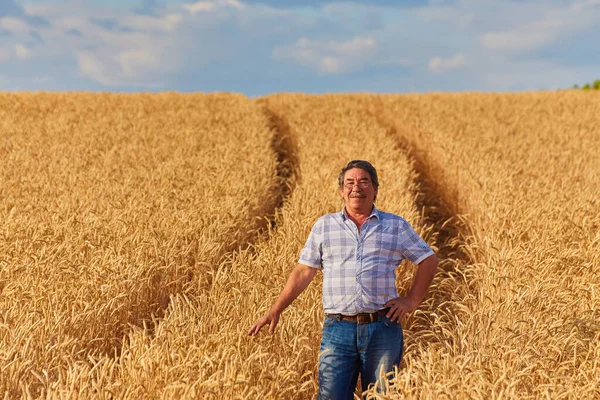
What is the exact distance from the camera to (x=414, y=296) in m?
3.38

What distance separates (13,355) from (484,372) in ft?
9.13

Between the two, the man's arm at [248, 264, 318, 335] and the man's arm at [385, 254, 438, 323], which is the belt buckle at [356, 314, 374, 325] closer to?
the man's arm at [385, 254, 438, 323]

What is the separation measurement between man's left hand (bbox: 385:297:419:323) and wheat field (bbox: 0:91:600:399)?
0.98 ft

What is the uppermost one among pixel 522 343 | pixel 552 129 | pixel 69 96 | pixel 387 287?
pixel 69 96

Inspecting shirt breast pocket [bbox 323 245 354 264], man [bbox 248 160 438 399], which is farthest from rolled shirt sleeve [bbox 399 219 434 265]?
shirt breast pocket [bbox 323 245 354 264]

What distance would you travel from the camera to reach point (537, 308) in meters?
4.00

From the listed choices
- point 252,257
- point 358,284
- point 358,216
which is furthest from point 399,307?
point 252,257

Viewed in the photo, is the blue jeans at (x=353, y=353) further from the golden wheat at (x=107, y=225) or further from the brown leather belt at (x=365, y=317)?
the golden wheat at (x=107, y=225)

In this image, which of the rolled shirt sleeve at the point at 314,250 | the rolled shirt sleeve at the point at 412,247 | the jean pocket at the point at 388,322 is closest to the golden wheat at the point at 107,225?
the rolled shirt sleeve at the point at 314,250

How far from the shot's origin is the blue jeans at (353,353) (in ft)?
10.7

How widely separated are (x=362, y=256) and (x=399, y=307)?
1.23 feet

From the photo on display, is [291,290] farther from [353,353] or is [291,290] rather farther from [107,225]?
[107,225]

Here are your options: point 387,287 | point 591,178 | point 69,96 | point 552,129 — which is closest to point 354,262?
point 387,287

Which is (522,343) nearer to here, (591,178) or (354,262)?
(354,262)
